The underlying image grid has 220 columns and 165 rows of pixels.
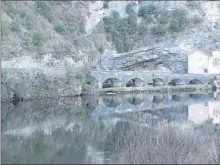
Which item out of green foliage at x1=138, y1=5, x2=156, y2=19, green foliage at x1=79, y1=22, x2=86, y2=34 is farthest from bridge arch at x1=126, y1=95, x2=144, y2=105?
green foliage at x1=138, y1=5, x2=156, y2=19

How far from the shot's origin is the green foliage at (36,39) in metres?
53.8

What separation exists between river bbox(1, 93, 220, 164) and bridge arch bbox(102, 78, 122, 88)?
337 inches

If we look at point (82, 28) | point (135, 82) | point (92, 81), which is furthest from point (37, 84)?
point (82, 28)

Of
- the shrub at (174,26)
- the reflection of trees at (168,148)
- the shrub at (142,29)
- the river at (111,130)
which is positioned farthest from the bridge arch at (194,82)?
the reflection of trees at (168,148)

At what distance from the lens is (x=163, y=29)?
229 feet

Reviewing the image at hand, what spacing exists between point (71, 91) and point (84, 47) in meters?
11.5

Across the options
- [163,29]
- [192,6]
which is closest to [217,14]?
[192,6]

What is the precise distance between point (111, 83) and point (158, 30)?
15.5 meters

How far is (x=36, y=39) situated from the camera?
178 ft

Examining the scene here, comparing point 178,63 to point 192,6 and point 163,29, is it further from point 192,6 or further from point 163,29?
point 192,6

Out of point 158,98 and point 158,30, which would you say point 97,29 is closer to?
point 158,30

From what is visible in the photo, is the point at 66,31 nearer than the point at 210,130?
No

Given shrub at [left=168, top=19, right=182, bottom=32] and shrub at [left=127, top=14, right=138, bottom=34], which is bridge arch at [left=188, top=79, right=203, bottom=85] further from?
shrub at [left=127, top=14, right=138, bottom=34]

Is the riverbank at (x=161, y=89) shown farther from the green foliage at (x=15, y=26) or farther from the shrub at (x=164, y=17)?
the shrub at (x=164, y=17)
